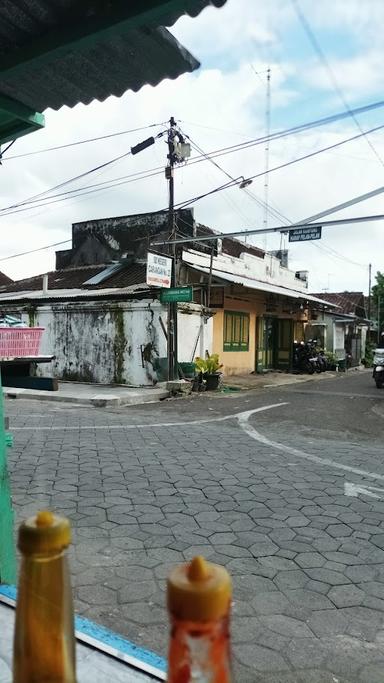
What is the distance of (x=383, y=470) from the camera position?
5945 mm

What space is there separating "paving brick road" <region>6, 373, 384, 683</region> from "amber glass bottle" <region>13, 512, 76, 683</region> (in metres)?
1.61

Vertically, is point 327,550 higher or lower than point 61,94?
lower

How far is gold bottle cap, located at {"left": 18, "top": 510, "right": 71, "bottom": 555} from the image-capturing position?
1.01 m

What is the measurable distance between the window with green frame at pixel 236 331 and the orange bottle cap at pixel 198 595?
725 inches

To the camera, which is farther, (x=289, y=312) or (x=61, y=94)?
(x=289, y=312)

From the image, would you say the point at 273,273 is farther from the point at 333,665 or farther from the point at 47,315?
the point at 333,665

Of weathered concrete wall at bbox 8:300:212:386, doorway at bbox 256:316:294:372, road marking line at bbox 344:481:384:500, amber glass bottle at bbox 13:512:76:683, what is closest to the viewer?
amber glass bottle at bbox 13:512:76:683

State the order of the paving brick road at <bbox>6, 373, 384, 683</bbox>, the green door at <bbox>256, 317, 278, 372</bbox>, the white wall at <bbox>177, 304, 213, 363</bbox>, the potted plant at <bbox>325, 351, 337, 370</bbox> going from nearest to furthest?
1. the paving brick road at <bbox>6, 373, 384, 683</bbox>
2. the white wall at <bbox>177, 304, 213, 363</bbox>
3. the green door at <bbox>256, 317, 278, 372</bbox>
4. the potted plant at <bbox>325, 351, 337, 370</bbox>

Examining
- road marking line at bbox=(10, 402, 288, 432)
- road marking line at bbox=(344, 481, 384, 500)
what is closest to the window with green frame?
road marking line at bbox=(10, 402, 288, 432)

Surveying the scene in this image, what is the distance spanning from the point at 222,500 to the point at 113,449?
2496mm

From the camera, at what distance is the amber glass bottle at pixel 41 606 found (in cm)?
101

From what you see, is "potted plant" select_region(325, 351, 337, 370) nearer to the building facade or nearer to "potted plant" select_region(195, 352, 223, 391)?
the building facade

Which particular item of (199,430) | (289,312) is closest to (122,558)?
(199,430)

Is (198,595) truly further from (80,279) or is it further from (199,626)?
(80,279)
